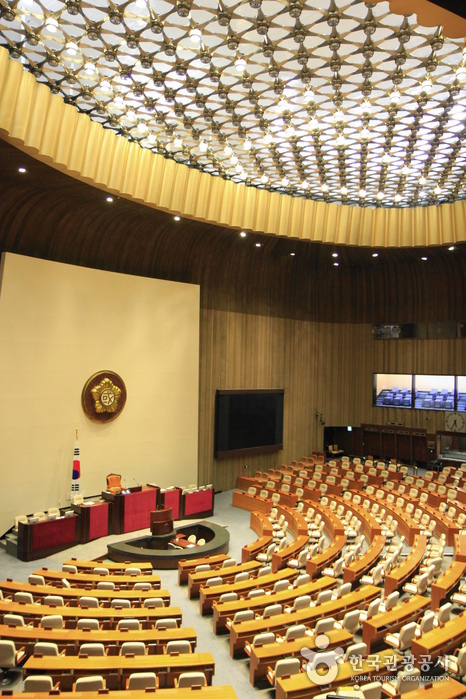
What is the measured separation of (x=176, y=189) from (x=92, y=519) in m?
9.89

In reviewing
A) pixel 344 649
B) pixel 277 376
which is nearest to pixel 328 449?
pixel 277 376

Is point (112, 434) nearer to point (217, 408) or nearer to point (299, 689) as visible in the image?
point (217, 408)

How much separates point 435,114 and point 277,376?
1284 cm

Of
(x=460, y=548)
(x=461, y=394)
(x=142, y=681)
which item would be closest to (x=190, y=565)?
(x=142, y=681)

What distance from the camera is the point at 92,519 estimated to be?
48.4ft

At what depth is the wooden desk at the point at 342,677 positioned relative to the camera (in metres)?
6.30

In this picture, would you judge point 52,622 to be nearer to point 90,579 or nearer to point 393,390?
point 90,579

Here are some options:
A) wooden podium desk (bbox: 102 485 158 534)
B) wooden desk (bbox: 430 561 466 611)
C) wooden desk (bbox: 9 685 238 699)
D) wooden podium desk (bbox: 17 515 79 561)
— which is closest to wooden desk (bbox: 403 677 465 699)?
wooden desk (bbox: 9 685 238 699)

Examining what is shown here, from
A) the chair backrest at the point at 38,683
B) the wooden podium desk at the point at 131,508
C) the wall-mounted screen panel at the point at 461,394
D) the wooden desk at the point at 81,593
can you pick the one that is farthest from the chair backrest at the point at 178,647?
the wall-mounted screen panel at the point at 461,394

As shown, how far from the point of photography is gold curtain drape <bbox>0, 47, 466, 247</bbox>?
1126 cm

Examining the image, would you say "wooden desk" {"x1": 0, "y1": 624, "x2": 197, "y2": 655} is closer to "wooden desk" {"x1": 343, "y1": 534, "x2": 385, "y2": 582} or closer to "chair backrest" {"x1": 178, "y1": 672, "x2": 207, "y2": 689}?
"chair backrest" {"x1": 178, "y1": 672, "x2": 207, "y2": 689}

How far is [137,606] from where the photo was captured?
9148 mm

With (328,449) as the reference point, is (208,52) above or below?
above
